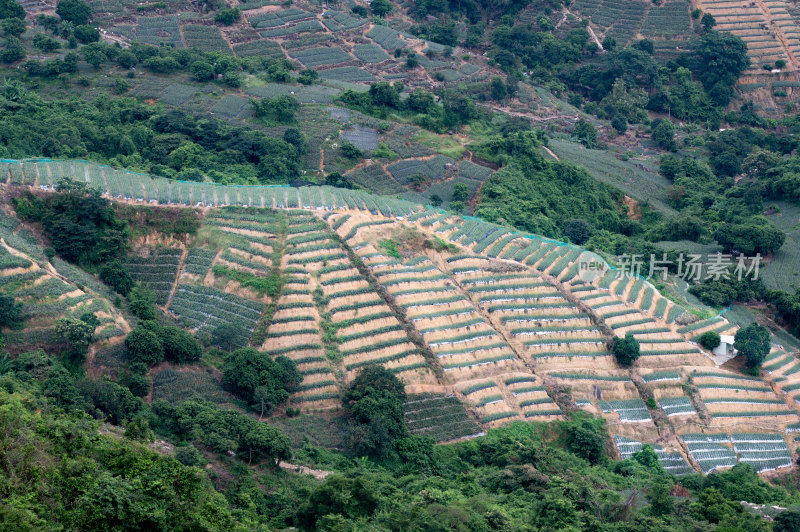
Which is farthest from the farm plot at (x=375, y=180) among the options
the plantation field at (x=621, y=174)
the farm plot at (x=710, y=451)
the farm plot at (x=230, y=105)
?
the farm plot at (x=710, y=451)

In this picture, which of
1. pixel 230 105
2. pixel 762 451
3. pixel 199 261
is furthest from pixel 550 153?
pixel 199 261

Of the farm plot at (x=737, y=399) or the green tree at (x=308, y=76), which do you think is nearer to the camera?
the farm plot at (x=737, y=399)

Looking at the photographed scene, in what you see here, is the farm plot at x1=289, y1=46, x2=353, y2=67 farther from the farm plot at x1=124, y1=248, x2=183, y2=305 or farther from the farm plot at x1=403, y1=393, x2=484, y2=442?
the farm plot at x1=403, y1=393, x2=484, y2=442

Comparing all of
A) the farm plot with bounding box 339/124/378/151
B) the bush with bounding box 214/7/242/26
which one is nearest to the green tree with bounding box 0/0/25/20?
the bush with bounding box 214/7/242/26

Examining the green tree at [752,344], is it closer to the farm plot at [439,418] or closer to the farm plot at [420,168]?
the farm plot at [439,418]

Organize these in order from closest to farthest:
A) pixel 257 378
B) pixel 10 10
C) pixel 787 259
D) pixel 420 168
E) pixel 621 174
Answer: pixel 257 378, pixel 787 259, pixel 420 168, pixel 621 174, pixel 10 10

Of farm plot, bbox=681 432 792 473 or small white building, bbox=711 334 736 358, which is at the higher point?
small white building, bbox=711 334 736 358

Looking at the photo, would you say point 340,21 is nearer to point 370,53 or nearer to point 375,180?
point 370,53
